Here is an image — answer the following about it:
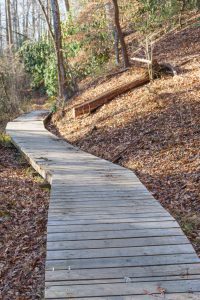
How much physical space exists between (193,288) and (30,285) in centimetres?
171

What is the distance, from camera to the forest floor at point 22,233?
4090mm

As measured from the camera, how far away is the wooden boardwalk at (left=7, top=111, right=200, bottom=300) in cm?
320

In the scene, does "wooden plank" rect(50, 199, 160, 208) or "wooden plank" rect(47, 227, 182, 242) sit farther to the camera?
"wooden plank" rect(50, 199, 160, 208)

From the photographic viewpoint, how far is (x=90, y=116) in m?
12.5

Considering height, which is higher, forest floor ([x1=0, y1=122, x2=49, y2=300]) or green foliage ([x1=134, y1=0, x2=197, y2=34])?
green foliage ([x1=134, y1=0, x2=197, y2=34])

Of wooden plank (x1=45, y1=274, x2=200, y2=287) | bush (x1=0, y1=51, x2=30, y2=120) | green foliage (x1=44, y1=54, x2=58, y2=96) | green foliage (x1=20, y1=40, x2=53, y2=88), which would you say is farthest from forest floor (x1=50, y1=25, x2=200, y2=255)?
green foliage (x1=20, y1=40, x2=53, y2=88)

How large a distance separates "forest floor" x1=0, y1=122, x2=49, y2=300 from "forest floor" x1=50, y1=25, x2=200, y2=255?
5.77 ft

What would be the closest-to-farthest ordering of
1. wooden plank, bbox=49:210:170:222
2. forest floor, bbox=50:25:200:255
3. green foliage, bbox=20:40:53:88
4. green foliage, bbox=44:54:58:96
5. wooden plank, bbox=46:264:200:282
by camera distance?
wooden plank, bbox=46:264:200:282 → wooden plank, bbox=49:210:170:222 → forest floor, bbox=50:25:200:255 → green foliage, bbox=44:54:58:96 → green foliage, bbox=20:40:53:88

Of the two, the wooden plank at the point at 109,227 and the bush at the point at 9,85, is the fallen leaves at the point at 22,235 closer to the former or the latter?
the wooden plank at the point at 109,227


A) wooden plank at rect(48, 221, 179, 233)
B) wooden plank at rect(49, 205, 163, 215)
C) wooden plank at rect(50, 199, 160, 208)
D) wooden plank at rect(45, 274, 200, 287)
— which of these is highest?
wooden plank at rect(45, 274, 200, 287)

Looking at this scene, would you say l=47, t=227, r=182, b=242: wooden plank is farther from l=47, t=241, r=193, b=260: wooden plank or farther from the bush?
the bush

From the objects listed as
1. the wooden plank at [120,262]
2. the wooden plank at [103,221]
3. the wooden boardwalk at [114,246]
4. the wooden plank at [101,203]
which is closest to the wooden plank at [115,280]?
the wooden boardwalk at [114,246]

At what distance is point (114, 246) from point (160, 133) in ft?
16.3

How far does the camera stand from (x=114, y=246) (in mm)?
3955
